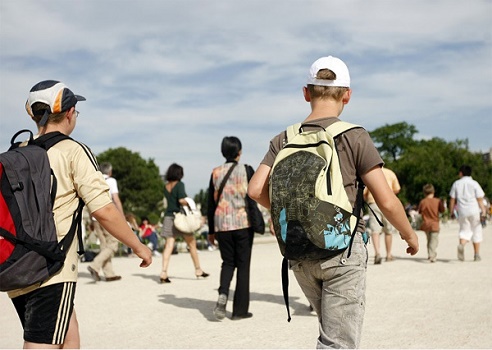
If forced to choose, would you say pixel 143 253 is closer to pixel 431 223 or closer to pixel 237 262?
pixel 237 262

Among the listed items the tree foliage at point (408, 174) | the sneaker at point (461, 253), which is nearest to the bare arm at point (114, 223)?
the sneaker at point (461, 253)

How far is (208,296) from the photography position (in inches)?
382

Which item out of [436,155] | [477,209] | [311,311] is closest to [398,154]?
[436,155]

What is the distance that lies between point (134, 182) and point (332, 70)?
6858cm

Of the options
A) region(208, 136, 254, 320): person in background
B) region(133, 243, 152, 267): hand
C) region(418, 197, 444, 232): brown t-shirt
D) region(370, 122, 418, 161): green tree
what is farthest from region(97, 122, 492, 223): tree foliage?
region(133, 243, 152, 267): hand

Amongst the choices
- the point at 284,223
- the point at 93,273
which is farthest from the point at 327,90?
the point at 93,273

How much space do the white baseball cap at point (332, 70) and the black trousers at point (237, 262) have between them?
4246 millimetres

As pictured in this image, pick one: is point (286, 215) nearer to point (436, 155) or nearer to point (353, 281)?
point (353, 281)

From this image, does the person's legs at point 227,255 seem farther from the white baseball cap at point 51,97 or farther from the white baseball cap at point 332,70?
the white baseball cap at point 332,70

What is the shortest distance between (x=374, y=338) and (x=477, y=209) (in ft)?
26.6

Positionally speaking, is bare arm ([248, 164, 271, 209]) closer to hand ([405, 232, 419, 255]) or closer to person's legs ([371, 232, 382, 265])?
hand ([405, 232, 419, 255])

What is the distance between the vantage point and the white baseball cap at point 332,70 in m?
3.61

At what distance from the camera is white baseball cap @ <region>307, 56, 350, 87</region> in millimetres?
3605

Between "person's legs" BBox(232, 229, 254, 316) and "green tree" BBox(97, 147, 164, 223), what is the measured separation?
202 ft
